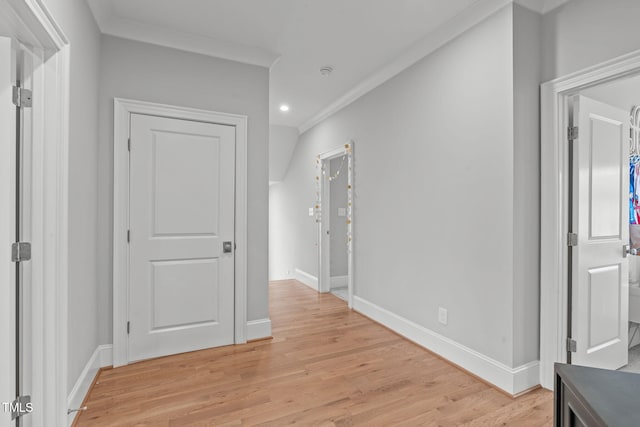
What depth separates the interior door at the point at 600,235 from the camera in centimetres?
225

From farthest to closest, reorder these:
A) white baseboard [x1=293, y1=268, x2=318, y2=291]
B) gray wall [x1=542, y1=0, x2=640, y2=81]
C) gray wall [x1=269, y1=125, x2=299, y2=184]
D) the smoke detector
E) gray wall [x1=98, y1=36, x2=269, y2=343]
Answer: gray wall [x1=269, y1=125, x2=299, y2=184]
white baseboard [x1=293, y1=268, x2=318, y2=291]
the smoke detector
gray wall [x1=98, y1=36, x2=269, y2=343]
gray wall [x1=542, y1=0, x2=640, y2=81]

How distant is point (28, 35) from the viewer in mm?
1482

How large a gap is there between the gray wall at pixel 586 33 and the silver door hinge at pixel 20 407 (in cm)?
353

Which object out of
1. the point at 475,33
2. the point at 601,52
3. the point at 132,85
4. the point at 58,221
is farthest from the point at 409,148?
the point at 58,221

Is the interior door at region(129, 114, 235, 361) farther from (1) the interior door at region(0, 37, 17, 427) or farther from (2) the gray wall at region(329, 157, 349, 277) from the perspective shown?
(2) the gray wall at region(329, 157, 349, 277)

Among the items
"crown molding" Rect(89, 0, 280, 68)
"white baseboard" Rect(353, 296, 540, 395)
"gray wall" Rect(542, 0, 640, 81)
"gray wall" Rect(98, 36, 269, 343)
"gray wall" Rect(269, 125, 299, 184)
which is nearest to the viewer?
"gray wall" Rect(542, 0, 640, 81)

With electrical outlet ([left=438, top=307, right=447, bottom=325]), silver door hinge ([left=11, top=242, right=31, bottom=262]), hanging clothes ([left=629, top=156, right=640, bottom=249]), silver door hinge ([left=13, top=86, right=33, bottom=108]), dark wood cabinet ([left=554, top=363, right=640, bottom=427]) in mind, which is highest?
silver door hinge ([left=13, top=86, right=33, bottom=108])

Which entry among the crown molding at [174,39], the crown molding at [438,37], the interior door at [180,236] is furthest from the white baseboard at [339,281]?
the crown molding at [174,39]

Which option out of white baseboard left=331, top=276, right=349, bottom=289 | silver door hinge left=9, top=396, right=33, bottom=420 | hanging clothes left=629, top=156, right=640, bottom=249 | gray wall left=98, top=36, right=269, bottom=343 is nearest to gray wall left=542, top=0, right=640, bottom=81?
hanging clothes left=629, top=156, right=640, bottom=249

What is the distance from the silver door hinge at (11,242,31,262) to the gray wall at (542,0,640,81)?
3204 mm

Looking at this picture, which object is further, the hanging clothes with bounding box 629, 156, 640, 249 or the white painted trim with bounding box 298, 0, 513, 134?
the hanging clothes with bounding box 629, 156, 640, 249

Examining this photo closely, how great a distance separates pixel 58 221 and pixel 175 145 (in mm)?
1286

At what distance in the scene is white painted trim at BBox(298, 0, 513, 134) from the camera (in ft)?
7.76

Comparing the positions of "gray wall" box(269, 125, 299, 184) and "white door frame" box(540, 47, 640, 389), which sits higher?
"gray wall" box(269, 125, 299, 184)
